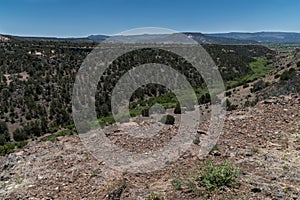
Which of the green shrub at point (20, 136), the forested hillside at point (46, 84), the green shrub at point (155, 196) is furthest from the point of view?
the forested hillside at point (46, 84)

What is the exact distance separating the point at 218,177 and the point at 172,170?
4.47ft

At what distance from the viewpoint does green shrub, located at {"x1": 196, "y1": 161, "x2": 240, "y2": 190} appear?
678 cm

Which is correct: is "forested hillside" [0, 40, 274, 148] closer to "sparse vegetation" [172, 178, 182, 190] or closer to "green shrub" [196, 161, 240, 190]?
"sparse vegetation" [172, 178, 182, 190]

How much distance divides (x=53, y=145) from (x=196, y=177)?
5.89 meters

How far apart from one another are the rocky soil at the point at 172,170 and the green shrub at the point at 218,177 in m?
0.13

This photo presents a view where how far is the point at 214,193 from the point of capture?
657cm

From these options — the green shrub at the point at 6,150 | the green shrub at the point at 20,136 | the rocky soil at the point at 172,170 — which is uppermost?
the rocky soil at the point at 172,170

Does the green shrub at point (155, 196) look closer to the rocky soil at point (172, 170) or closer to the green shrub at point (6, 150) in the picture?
the rocky soil at point (172, 170)

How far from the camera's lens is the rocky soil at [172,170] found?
6965mm

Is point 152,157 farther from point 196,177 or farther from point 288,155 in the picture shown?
point 288,155

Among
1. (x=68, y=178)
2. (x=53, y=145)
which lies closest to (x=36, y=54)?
(x=53, y=145)

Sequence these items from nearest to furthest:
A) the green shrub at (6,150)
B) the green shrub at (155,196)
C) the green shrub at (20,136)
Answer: the green shrub at (155,196)
the green shrub at (6,150)
the green shrub at (20,136)

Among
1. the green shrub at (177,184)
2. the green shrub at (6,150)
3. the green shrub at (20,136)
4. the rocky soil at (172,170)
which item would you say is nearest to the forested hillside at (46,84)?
the green shrub at (20,136)

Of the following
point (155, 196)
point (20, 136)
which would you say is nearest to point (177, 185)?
point (155, 196)
